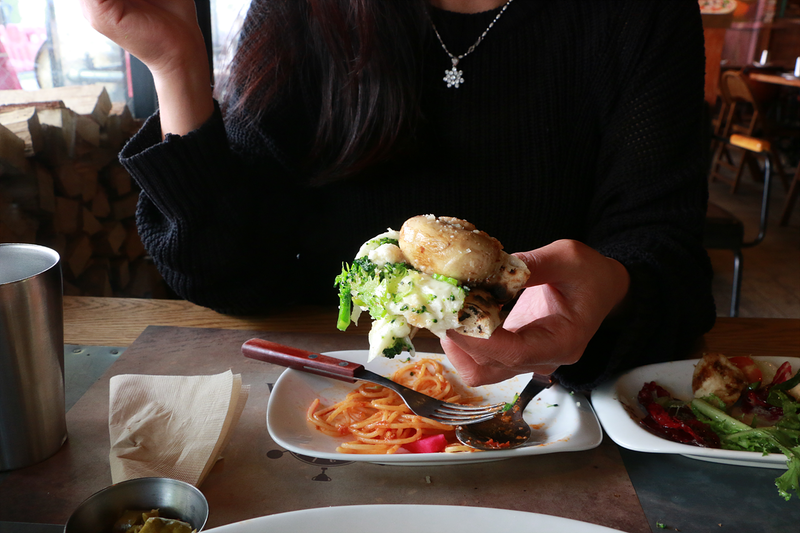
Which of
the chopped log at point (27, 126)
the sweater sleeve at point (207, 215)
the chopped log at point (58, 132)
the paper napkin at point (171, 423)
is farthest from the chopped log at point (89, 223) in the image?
the paper napkin at point (171, 423)

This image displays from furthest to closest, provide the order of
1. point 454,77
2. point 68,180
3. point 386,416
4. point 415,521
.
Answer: point 68,180
point 454,77
point 386,416
point 415,521

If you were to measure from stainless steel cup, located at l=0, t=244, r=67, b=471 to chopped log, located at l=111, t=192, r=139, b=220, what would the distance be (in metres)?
1.74

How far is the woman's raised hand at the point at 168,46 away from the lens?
50.3 inches

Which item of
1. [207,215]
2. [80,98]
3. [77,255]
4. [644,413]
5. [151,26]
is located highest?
[151,26]

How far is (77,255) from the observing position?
7.71 ft

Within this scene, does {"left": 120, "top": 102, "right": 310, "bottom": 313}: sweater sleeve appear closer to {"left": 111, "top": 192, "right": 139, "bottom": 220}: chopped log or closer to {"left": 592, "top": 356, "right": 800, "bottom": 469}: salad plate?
{"left": 592, "top": 356, "right": 800, "bottom": 469}: salad plate

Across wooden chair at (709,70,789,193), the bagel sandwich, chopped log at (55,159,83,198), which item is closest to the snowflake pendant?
the bagel sandwich

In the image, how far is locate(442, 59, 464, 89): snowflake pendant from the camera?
1.69 meters

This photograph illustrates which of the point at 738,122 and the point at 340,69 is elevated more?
the point at 340,69

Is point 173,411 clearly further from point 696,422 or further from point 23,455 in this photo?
point 696,422

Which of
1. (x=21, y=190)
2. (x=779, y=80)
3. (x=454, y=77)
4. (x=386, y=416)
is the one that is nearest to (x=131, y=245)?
(x=21, y=190)

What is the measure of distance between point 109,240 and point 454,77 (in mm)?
1703

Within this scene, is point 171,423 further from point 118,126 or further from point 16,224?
point 118,126

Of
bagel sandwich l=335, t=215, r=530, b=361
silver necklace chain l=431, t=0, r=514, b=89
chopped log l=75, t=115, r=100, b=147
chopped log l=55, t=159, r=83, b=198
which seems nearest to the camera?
bagel sandwich l=335, t=215, r=530, b=361
